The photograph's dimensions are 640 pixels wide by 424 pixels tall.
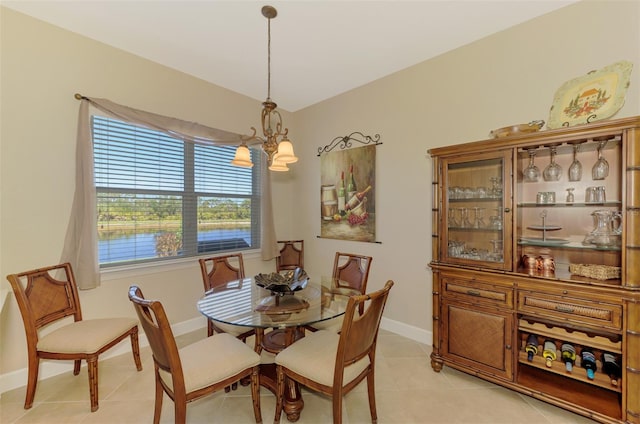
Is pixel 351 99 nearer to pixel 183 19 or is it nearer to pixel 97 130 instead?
pixel 183 19

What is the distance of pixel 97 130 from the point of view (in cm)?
255

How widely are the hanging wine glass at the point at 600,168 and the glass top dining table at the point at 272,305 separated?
6.38 feet

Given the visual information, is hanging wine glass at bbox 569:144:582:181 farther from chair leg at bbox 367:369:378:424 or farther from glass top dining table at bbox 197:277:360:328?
chair leg at bbox 367:369:378:424

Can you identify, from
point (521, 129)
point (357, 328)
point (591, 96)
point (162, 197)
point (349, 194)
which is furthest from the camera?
point (349, 194)

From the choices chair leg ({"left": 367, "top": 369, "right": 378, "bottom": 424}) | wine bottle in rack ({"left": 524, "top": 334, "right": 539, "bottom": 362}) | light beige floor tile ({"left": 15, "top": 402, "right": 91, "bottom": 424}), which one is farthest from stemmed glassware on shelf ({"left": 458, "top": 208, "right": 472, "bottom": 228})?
light beige floor tile ({"left": 15, "top": 402, "right": 91, "bottom": 424})

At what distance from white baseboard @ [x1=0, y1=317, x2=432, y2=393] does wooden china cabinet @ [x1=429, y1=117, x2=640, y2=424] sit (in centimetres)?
57

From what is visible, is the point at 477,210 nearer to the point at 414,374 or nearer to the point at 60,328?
the point at 414,374

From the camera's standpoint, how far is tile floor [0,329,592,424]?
5.97ft

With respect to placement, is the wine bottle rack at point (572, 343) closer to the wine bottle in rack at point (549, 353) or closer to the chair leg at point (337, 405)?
the wine bottle in rack at point (549, 353)

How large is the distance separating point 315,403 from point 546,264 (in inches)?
78.6

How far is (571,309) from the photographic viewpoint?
177 centimetres

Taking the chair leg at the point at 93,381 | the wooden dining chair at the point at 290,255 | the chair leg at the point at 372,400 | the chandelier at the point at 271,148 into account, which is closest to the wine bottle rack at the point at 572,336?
the chair leg at the point at 372,400

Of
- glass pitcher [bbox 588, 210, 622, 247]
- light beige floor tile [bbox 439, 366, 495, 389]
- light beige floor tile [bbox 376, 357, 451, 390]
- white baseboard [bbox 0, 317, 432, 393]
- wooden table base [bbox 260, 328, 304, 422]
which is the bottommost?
light beige floor tile [bbox 376, 357, 451, 390]

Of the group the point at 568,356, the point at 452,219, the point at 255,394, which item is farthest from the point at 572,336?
the point at 255,394
